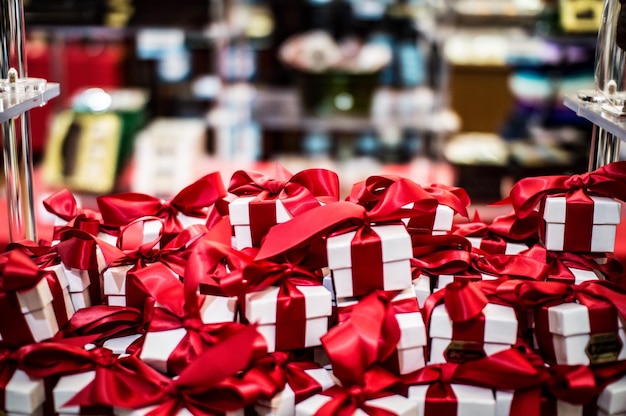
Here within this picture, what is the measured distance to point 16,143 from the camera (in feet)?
4.33

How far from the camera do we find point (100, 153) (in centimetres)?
330

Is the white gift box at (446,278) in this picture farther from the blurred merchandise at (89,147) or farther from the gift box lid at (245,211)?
the blurred merchandise at (89,147)

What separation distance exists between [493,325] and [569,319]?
10 centimetres

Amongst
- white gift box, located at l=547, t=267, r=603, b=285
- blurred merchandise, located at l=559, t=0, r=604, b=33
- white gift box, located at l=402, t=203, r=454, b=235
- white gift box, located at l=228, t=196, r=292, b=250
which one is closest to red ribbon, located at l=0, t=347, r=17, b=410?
white gift box, located at l=228, t=196, r=292, b=250

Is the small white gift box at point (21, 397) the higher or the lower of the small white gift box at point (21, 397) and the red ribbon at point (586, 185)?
the lower

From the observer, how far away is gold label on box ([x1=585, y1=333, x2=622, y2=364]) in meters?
1.04

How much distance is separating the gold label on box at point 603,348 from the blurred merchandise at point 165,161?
7.47 feet

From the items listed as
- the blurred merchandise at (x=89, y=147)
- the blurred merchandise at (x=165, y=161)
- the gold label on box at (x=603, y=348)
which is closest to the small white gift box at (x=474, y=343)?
the gold label on box at (x=603, y=348)

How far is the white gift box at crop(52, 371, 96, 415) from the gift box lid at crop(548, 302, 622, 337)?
2.02ft

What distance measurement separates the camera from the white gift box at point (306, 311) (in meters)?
1.03

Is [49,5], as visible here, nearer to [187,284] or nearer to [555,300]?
[187,284]

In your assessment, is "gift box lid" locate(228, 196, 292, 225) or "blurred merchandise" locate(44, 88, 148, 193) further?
"blurred merchandise" locate(44, 88, 148, 193)

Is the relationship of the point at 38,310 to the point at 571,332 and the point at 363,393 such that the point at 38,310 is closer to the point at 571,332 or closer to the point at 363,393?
the point at 363,393

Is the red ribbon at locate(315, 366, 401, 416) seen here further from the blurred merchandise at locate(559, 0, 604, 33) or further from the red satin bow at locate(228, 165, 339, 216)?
the blurred merchandise at locate(559, 0, 604, 33)
